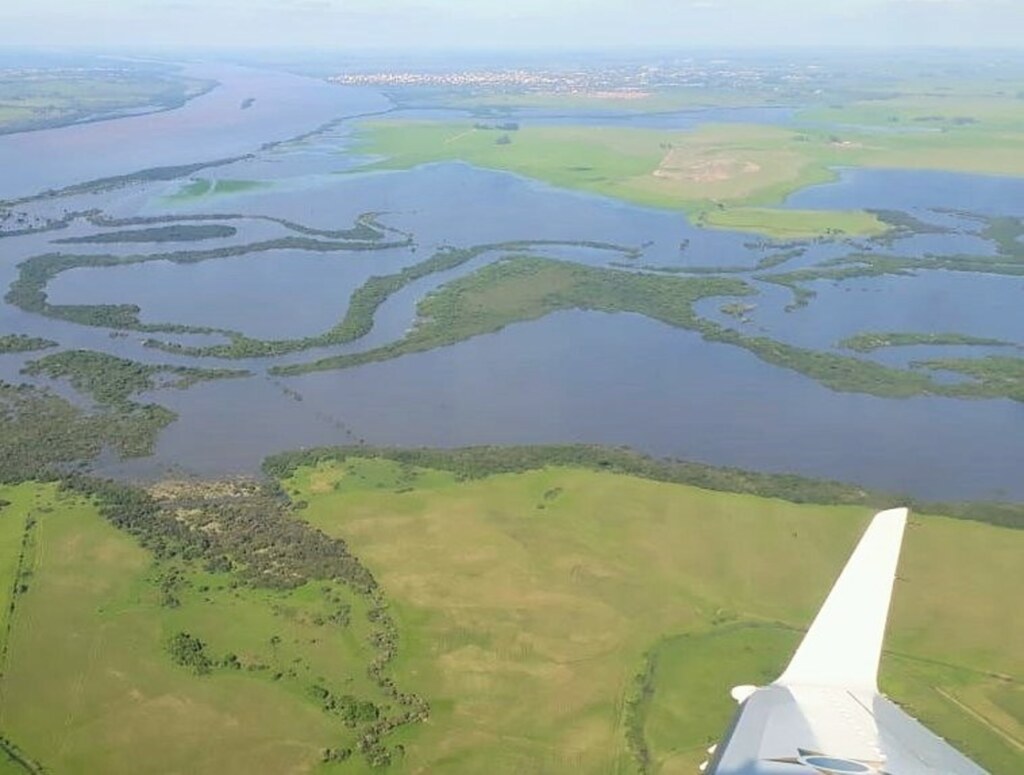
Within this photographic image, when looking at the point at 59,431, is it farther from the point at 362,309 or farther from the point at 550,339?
the point at 550,339

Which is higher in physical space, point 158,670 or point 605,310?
point 605,310

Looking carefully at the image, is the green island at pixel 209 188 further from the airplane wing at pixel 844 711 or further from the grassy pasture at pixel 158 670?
the airplane wing at pixel 844 711

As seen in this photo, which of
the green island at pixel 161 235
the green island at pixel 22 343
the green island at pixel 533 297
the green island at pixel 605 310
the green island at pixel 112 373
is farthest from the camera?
the green island at pixel 161 235

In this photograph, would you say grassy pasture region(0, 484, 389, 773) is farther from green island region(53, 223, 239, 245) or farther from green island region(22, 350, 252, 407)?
green island region(53, 223, 239, 245)

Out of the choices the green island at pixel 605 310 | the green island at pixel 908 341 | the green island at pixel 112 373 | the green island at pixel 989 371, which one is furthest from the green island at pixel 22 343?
the green island at pixel 989 371

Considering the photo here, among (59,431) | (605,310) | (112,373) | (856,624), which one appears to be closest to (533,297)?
(605,310)
